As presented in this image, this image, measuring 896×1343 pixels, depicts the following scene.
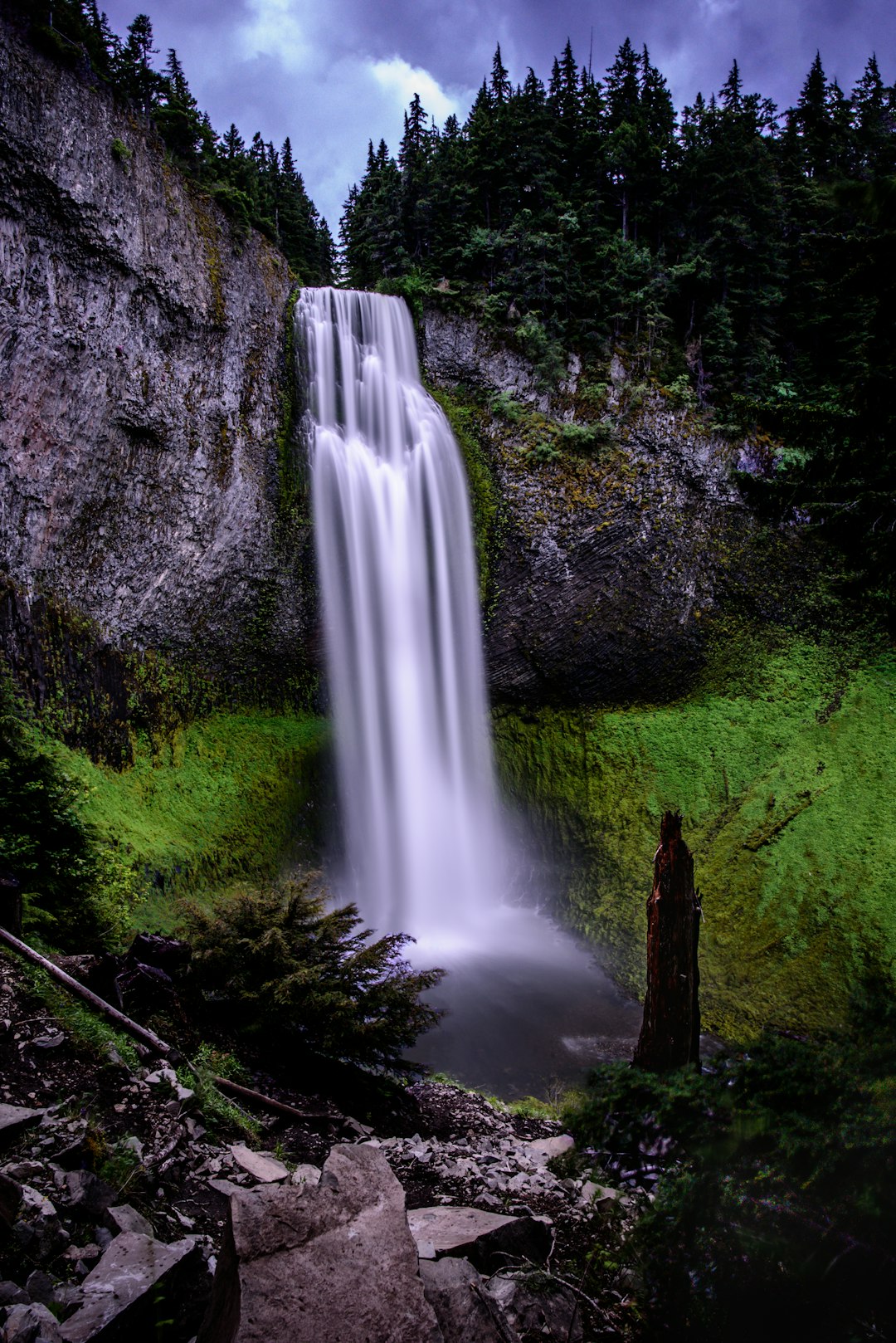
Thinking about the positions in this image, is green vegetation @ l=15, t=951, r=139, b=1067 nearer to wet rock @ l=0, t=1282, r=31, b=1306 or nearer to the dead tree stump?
wet rock @ l=0, t=1282, r=31, b=1306

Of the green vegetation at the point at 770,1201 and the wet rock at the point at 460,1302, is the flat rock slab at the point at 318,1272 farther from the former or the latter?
the green vegetation at the point at 770,1201

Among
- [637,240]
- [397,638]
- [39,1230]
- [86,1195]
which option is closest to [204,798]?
[397,638]

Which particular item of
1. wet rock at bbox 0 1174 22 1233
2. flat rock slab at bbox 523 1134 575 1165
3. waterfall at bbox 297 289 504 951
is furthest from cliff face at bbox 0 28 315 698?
flat rock slab at bbox 523 1134 575 1165

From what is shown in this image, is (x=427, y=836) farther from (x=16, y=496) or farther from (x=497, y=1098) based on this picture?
(x=16, y=496)

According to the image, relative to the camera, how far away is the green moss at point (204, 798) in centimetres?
964

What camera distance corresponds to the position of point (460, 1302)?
2371mm

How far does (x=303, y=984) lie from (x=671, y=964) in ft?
10.1

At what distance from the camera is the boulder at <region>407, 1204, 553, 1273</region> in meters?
2.90

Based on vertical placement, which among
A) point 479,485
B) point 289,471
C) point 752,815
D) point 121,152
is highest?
point 121,152

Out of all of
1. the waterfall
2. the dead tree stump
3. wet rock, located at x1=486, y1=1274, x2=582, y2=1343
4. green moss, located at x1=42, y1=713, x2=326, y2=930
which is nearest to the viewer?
wet rock, located at x1=486, y1=1274, x2=582, y2=1343

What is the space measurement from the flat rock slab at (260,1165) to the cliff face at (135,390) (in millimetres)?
9198

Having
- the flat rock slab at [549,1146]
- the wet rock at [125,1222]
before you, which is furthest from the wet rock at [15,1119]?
the flat rock slab at [549,1146]

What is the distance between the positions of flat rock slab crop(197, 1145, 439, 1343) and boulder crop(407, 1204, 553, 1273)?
560 millimetres

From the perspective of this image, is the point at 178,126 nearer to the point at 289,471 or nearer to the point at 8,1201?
the point at 289,471
